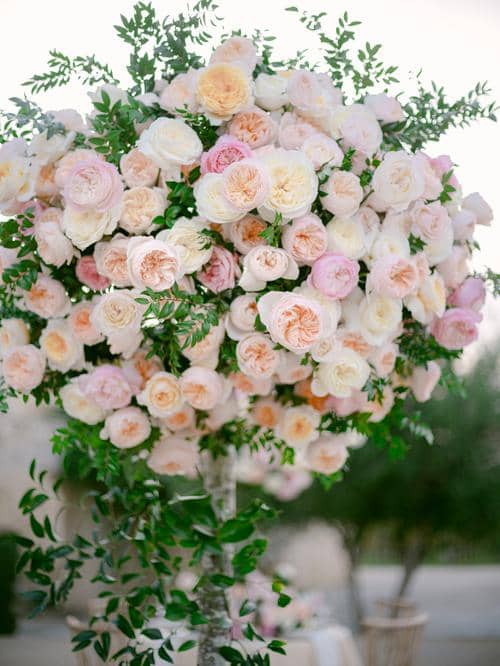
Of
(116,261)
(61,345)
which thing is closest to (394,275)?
(116,261)

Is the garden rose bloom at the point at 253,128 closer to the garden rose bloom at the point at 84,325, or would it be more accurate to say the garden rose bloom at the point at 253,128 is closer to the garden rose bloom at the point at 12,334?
the garden rose bloom at the point at 84,325

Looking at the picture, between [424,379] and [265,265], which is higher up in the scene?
[265,265]

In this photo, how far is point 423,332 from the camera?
1362 mm

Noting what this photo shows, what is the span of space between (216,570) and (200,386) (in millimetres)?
407

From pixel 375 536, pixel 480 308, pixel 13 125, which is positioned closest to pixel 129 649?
pixel 480 308

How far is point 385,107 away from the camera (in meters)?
1.32

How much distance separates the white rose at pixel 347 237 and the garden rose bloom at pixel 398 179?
64mm

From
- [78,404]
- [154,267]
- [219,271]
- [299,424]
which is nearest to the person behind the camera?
[154,267]

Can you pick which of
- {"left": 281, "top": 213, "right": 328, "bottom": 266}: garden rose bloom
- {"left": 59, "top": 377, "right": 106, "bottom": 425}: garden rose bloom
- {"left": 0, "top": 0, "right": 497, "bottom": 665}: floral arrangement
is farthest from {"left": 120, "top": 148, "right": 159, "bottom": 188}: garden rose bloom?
{"left": 59, "top": 377, "right": 106, "bottom": 425}: garden rose bloom

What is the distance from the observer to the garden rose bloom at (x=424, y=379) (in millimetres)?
1444

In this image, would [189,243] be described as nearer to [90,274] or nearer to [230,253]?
[230,253]

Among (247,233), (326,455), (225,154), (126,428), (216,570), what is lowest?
(216,570)

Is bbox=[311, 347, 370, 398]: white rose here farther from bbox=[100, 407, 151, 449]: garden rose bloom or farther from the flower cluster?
bbox=[100, 407, 151, 449]: garden rose bloom

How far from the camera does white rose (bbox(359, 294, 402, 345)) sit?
1.20 m
